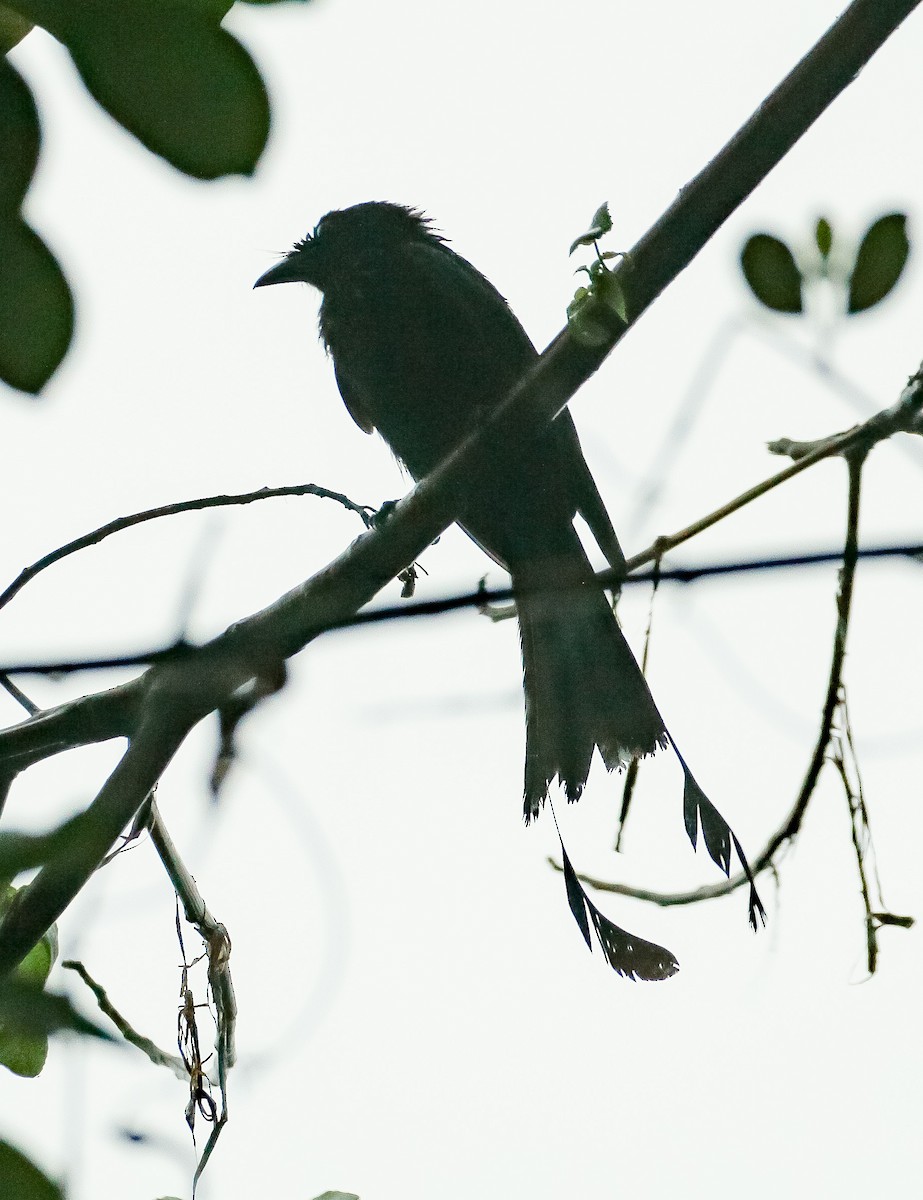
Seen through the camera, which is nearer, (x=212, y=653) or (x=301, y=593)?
(x=212, y=653)

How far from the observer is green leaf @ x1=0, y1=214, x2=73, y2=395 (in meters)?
0.64

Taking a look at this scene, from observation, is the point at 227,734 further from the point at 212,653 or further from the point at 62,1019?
the point at 62,1019

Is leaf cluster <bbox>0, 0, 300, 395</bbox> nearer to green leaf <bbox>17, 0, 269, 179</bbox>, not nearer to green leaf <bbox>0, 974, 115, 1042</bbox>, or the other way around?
green leaf <bbox>17, 0, 269, 179</bbox>

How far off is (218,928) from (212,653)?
1697 mm

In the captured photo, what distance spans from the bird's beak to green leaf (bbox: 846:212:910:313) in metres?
3.00

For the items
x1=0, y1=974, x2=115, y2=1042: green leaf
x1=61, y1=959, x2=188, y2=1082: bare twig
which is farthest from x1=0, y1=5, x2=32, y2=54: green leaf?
x1=61, y1=959, x2=188, y2=1082: bare twig

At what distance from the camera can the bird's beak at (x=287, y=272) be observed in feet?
13.2

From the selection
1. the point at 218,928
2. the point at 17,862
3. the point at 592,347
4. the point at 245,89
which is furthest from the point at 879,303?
the point at 218,928

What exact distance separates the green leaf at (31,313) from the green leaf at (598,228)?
0.87 metres

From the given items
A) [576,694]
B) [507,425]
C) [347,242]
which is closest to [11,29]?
[507,425]

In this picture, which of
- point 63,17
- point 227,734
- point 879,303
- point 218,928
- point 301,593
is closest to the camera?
point 63,17

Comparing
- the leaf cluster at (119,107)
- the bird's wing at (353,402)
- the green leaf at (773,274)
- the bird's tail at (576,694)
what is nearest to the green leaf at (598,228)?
the green leaf at (773,274)

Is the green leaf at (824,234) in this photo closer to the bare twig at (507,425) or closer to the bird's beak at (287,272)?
the bare twig at (507,425)

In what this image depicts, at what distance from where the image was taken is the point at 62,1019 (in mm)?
408
